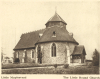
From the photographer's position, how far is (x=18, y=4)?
20172 millimetres

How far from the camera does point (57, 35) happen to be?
83.6 ft

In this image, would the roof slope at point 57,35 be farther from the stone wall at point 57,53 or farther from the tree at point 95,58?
the tree at point 95,58

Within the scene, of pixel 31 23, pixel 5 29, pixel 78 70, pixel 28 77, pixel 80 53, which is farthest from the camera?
pixel 80 53

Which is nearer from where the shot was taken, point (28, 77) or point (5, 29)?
point (28, 77)

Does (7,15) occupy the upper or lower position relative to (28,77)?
upper

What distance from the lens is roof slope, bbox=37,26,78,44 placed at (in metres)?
25.3

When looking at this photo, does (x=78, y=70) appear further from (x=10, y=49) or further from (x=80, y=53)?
(x=10, y=49)

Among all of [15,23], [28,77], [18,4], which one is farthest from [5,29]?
[28,77]

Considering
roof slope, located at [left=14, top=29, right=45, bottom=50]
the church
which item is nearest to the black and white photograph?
the church

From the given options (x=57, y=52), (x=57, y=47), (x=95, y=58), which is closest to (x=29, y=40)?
(x=57, y=47)

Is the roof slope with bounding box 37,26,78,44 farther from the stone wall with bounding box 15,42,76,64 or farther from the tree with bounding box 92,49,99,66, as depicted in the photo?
the tree with bounding box 92,49,99,66

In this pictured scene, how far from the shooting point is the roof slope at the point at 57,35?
25270 millimetres

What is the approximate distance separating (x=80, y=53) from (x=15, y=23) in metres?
9.87

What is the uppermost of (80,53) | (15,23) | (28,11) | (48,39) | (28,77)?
(28,11)
